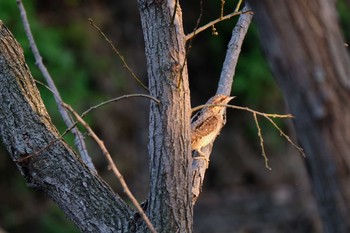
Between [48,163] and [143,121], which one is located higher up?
[143,121]

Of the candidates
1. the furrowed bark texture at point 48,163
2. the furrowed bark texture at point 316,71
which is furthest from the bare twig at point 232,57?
the furrowed bark texture at point 316,71

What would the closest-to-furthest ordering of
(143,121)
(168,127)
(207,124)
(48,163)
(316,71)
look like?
(316,71) → (168,127) → (48,163) → (207,124) → (143,121)

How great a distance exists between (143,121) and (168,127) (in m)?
7.64

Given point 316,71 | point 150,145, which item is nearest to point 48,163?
point 150,145

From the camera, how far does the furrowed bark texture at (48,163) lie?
10.9ft

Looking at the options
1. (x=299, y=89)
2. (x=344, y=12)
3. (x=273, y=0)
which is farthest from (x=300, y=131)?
(x=344, y=12)

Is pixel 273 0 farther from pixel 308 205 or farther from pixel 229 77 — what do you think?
pixel 308 205

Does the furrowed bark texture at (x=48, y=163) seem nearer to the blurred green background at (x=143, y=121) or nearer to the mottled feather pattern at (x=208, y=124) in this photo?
the mottled feather pattern at (x=208, y=124)

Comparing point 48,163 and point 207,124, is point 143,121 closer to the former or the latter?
point 207,124

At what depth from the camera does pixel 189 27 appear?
11.3 m

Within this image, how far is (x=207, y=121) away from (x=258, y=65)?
6215mm

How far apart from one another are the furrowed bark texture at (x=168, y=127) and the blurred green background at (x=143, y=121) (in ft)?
18.2

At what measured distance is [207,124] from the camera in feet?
13.6

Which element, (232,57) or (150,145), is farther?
A: (232,57)
